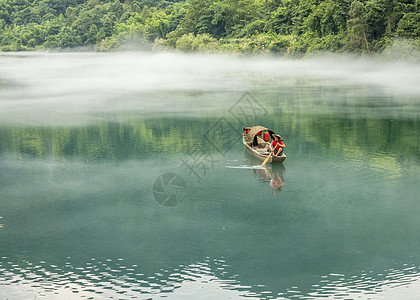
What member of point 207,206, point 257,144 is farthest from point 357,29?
point 207,206

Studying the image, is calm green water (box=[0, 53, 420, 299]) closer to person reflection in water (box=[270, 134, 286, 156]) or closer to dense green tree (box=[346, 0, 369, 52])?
person reflection in water (box=[270, 134, 286, 156])

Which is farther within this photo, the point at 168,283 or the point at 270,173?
the point at 270,173

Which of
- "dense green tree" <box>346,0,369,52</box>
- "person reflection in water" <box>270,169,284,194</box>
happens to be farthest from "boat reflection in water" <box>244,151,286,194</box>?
"dense green tree" <box>346,0,369,52</box>

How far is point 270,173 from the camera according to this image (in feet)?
52.9

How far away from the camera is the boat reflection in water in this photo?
14983 mm

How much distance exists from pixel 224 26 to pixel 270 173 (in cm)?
7501

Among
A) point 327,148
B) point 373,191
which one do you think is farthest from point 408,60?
point 373,191

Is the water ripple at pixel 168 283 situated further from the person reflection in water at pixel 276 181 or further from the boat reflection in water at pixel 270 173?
the boat reflection in water at pixel 270 173

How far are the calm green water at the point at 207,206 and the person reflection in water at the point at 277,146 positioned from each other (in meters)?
0.48

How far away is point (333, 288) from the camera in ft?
30.8

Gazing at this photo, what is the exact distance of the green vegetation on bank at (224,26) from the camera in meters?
51.3

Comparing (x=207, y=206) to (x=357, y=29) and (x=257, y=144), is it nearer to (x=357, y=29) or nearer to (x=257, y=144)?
(x=257, y=144)

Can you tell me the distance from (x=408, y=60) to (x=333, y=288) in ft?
141

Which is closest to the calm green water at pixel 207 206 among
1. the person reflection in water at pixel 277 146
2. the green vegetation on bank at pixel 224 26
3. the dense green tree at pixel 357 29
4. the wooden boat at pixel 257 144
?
the wooden boat at pixel 257 144
